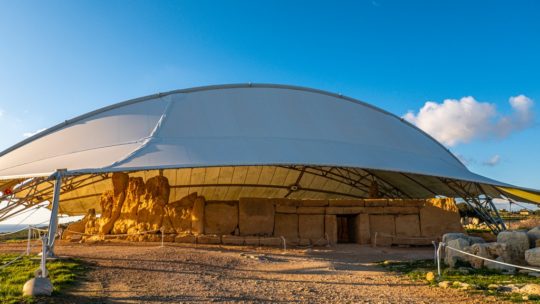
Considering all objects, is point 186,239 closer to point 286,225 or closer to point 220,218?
point 220,218

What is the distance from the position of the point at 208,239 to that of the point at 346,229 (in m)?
8.20

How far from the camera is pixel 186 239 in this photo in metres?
15.4

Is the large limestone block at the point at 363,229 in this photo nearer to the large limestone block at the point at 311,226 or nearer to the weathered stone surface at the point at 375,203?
the weathered stone surface at the point at 375,203

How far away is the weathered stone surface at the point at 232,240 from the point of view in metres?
15.9

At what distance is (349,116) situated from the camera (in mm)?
19594

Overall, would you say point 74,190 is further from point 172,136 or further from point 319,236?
point 319,236

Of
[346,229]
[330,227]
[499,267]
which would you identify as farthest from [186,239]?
[499,267]

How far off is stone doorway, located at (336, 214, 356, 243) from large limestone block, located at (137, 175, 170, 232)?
870 cm

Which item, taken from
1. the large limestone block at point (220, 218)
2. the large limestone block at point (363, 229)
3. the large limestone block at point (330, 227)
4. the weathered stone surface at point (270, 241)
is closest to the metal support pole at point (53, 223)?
the large limestone block at point (220, 218)

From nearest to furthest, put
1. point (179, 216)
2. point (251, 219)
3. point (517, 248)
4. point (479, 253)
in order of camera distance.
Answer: point (517, 248), point (479, 253), point (179, 216), point (251, 219)

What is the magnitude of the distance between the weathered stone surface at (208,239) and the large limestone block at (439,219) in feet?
31.6

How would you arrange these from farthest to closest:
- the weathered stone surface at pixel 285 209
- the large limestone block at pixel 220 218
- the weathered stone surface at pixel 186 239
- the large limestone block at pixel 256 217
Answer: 1. the weathered stone surface at pixel 285 209
2. the large limestone block at pixel 256 217
3. the large limestone block at pixel 220 218
4. the weathered stone surface at pixel 186 239

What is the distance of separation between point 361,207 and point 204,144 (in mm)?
8405

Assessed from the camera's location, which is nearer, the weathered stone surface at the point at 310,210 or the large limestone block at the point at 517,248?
the large limestone block at the point at 517,248
